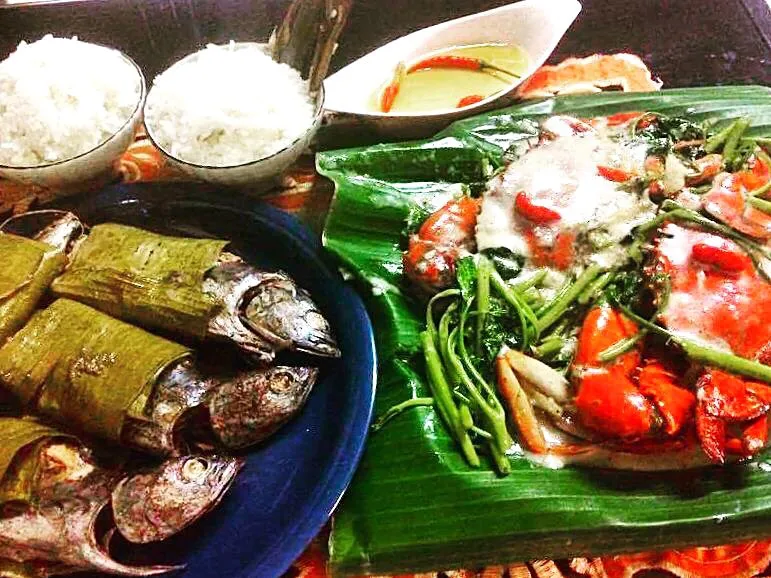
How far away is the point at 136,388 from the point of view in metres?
2.15

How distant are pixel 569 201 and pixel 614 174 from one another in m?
0.21

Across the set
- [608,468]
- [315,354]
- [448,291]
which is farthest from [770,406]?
[315,354]

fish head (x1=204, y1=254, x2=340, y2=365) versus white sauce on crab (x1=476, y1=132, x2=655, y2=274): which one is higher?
white sauce on crab (x1=476, y1=132, x2=655, y2=274)

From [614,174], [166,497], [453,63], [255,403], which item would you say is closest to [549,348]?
[614,174]

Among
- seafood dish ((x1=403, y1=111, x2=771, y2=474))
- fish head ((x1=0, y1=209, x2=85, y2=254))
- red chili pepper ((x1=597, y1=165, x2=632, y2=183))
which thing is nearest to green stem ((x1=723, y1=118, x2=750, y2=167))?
seafood dish ((x1=403, y1=111, x2=771, y2=474))

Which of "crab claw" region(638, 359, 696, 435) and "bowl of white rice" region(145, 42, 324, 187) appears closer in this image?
"crab claw" region(638, 359, 696, 435)

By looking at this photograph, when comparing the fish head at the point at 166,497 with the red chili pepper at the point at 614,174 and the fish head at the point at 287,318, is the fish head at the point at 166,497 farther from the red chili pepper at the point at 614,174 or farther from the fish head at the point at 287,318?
the red chili pepper at the point at 614,174

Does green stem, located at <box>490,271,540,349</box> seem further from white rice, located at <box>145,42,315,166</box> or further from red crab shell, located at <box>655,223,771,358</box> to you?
white rice, located at <box>145,42,315,166</box>

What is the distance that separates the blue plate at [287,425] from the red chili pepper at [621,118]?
119cm

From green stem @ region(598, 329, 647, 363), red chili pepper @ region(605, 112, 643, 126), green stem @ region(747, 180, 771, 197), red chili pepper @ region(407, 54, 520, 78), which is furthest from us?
red chili pepper @ region(407, 54, 520, 78)

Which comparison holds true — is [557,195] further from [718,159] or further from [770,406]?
[770,406]

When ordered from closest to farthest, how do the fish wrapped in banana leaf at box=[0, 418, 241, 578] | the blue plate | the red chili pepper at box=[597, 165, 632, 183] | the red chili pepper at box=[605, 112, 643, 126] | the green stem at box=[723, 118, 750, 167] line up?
the fish wrapped in banana leaf at box=[0, 418, 241, 578]
the blue plate
the red chili pepper at box=[597, 165, 632, 183]
the green stem at box=[723, 118, 750, 167]
the red chili pepper at box=[605, 112, 643, 126]

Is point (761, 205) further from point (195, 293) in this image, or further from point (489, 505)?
point (195, 293)

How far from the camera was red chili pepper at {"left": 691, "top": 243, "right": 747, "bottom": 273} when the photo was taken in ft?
7.32
